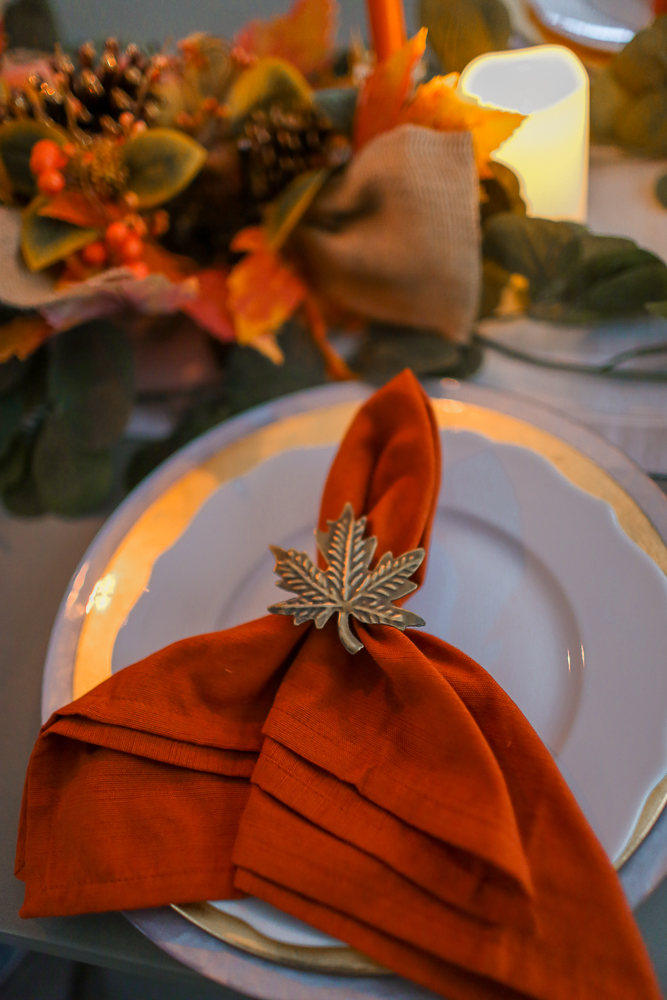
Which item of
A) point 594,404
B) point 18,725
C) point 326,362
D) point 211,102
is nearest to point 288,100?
point 211,102

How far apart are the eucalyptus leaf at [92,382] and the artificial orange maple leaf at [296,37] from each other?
22cm

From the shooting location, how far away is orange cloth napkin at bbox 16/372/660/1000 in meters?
0.22

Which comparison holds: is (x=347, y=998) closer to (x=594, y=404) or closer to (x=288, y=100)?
(x=594, y=404)

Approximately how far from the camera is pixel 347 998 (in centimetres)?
24

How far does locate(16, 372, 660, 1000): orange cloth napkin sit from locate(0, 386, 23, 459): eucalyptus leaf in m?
0.25

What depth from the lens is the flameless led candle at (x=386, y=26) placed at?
0.43 m

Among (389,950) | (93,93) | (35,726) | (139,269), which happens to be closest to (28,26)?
(93,93)

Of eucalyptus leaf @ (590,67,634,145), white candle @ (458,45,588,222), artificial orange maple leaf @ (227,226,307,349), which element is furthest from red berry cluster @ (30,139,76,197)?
eucalyptus leaf @ (590,67,634,145)

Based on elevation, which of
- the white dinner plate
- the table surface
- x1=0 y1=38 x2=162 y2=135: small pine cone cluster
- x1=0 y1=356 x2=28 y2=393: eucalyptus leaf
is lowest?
the table surface

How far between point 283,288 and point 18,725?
0.29 metres

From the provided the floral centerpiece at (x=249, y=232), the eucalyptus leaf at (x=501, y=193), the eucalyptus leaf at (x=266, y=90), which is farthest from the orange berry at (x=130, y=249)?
the eucalyptus leaf at (x=501, y=193)

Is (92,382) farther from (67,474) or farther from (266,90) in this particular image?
(266,90)

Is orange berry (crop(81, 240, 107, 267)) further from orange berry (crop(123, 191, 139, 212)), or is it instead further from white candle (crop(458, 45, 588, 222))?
white candle (crop(458, 45, 588, 222))

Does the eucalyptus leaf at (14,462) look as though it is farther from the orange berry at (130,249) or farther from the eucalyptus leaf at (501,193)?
the eucalyptus leaf at (501,193)
